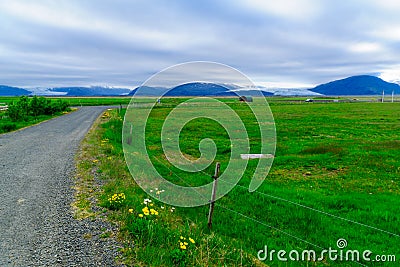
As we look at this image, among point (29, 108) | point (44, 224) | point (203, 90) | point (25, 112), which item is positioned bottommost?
point (44, 224)

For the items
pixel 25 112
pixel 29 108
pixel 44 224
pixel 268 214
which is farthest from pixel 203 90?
pixel 29 108

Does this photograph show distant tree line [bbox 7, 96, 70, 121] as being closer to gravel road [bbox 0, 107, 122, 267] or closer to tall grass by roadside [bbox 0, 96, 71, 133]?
tall grass by roadside [bbox 0, 96, 71, 133]

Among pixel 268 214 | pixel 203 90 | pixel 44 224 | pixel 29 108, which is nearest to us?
pixel 44 224

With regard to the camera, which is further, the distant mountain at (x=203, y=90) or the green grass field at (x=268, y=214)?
the distant mountain at (x=203, y=90)

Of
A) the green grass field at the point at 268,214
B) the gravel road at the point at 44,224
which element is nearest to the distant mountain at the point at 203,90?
the green grass field at the point at 268,214

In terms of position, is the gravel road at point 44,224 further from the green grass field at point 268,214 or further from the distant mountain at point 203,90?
the distant mountain at point 203,90

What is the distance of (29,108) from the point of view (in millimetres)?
34031

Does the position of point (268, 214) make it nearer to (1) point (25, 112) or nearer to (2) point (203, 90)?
(2) point (203, 90)

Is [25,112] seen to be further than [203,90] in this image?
Yes

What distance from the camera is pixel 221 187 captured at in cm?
1007

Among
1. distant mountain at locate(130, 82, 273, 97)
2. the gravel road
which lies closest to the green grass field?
the gravel road

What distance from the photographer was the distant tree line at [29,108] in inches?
1158

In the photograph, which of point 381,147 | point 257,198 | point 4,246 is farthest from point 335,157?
point 4,246

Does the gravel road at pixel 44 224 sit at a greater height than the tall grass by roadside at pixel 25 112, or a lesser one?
lesser
